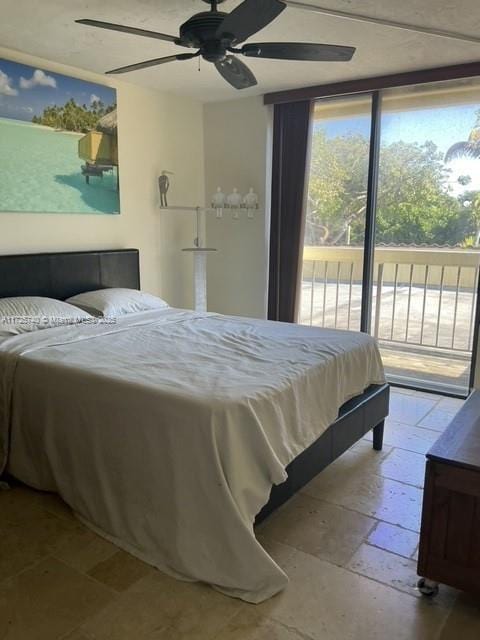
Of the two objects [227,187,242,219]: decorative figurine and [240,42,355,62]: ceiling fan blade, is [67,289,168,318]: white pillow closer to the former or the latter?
[227,187,242,219]: decorative figurine

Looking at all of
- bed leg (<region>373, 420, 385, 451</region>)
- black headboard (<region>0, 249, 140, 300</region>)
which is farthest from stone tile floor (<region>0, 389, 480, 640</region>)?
black headboard (<region>0, 249, 140, 300</region>)

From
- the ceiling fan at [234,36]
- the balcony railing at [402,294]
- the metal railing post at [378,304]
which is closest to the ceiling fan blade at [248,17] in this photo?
the ceiling fan at [234,36]

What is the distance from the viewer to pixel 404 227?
4.21 metres

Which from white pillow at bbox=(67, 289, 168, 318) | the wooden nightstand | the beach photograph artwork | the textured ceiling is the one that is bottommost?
the wooden nightstand

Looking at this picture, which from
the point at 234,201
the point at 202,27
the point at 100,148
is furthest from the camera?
the point at 234,201

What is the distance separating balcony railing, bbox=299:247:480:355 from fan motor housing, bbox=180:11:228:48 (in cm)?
262

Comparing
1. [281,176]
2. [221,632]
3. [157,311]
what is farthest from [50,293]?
[221,632]

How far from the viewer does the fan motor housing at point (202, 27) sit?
2135 mm

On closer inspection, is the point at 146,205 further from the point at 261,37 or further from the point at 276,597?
the point at 276,597

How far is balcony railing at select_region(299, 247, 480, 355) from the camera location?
433 cm

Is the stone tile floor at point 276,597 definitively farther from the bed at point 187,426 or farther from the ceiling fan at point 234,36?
the ceiling fan at point 234,36

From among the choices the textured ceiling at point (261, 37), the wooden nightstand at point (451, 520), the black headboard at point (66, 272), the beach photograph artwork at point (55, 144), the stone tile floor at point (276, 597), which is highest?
the textured ceiling at point (261, 37)

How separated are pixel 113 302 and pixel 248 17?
7.24 feet

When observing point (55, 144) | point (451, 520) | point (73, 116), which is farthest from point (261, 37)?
point (451, 520)
